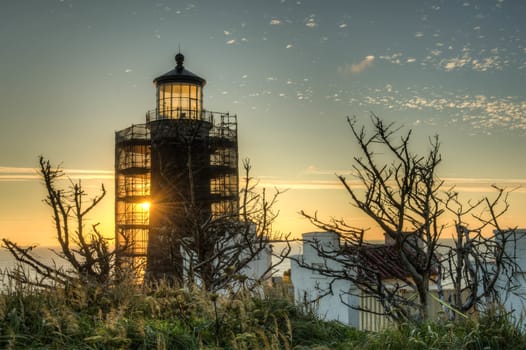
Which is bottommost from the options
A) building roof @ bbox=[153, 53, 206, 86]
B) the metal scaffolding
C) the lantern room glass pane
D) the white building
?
the white building

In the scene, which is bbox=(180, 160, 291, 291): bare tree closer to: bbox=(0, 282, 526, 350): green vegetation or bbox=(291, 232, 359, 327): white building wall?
bbox=(291, 232, 359, 327): white building wall

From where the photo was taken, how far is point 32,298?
7184mm

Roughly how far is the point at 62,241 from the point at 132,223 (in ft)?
75.1

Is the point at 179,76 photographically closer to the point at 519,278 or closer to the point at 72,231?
the point at 72,231

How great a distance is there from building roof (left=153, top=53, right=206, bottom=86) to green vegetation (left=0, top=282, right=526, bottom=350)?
24658 millimetres

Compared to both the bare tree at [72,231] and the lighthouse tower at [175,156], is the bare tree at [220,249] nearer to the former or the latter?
the bare tree at [72,231]

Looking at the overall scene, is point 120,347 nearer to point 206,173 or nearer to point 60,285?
point 60,285

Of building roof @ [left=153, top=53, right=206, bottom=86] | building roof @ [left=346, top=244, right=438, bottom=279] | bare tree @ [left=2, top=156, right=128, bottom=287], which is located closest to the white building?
building roof @ [left=346, top=244, right=438, bottom=279]

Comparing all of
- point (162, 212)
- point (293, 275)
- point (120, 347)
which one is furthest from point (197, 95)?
point (120, 347)

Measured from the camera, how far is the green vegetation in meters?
5.74

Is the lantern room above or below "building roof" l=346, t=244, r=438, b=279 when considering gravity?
above

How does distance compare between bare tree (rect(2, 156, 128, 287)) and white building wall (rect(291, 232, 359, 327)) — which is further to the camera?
white building wall (rect(291, 232, 359, 327))

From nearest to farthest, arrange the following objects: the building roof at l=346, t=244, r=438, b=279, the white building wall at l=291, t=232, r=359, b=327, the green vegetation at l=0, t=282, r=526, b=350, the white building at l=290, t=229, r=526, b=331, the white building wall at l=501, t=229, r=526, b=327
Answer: the green vegetation at l=0, t=282, r=526, b=350
the white building wall at l=501, t=229, r=526, b=327
the building roof at l=346, t=244, r=438, b=279
the white building at l=290, t=229, r=526, b=331
the white building wall at l=291, t=232, r=359, b=327

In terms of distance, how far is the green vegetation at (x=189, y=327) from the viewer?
574 cm
